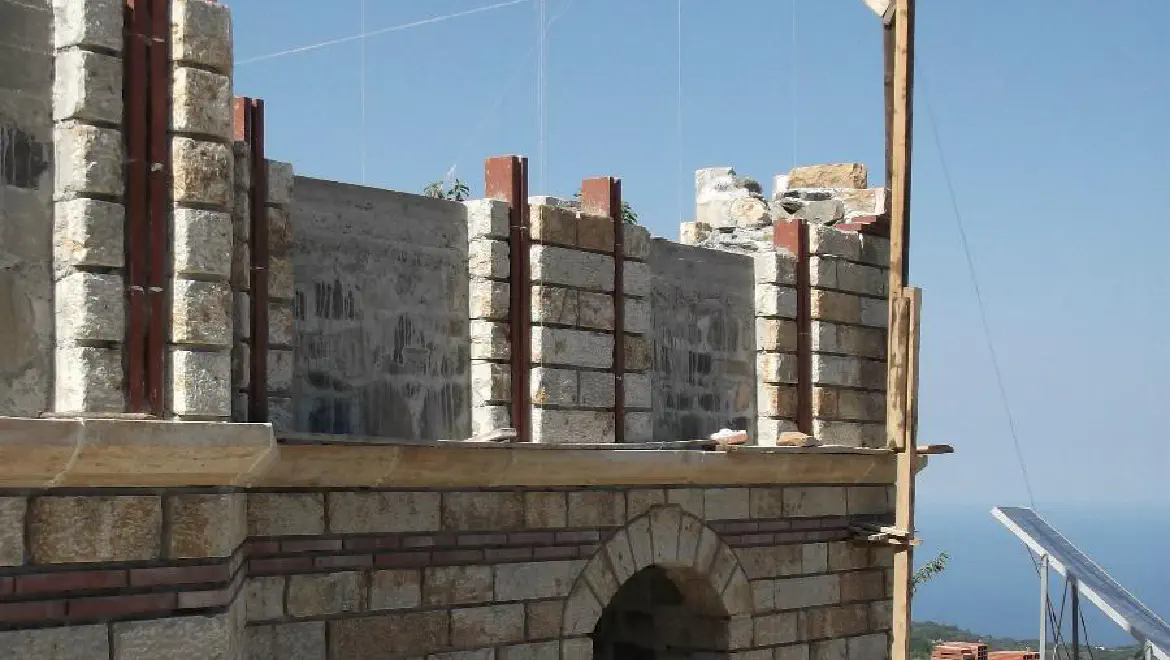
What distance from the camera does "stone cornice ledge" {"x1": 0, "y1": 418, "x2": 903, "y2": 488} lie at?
6734 millimetres

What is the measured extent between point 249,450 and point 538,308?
10.7ft

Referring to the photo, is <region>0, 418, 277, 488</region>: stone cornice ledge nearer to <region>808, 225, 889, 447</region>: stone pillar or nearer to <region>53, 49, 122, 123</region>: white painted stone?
<region>53, 49, 122, 123</region>: white painted stone

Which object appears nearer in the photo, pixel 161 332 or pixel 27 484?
pixel 27 484

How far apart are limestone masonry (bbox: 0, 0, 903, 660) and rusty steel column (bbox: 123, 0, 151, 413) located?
1 centimetres

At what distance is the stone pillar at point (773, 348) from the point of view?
12672mm

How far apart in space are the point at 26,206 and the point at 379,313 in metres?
2.74

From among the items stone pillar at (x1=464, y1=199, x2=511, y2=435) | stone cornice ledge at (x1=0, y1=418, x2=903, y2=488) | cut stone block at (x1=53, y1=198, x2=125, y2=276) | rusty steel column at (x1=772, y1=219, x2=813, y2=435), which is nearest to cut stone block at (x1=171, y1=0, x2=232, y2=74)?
cut stone block at (x1=53, y1=198, x2=125, y2=276)

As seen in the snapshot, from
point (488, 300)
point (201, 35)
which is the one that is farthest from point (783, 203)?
point (201, 35)

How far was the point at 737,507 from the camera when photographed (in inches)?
468

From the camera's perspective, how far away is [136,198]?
24.7ft

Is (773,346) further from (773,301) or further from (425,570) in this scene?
(425,570)

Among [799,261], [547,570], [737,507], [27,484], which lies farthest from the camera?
[799,261]

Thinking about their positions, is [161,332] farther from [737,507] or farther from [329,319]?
[737,507]

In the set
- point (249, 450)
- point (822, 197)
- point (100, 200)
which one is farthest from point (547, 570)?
point (822, 197)
